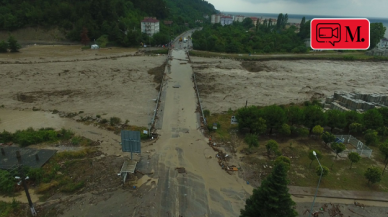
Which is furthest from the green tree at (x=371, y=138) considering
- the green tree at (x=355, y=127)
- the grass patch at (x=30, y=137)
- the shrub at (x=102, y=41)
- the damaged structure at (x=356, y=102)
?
the shrub at (x=102, y=41)

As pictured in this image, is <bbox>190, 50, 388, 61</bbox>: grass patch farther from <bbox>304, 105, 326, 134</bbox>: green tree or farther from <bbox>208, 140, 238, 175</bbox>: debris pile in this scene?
<bbox>208, 140, 238, 175</bbox>: debris pile

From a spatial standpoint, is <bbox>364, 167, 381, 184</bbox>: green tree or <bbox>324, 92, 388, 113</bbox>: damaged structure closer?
<bbox>364, 167, 381, 184</bbox>: green tree

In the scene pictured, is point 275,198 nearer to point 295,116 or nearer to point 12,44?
point 295,116

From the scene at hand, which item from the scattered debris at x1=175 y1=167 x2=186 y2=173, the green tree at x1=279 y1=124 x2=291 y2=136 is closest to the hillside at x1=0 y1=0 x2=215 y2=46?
the green tree at x1=279 y1=124 x2=291 y2=136

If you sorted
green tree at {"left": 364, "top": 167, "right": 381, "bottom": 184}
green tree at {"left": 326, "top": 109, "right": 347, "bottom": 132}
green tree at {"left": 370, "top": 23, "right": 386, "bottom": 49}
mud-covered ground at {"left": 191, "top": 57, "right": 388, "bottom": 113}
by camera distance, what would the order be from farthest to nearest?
green tree at {"left": 370, "top": 23, "right": 386, "bottom": 49} < mud-covered ground at {"left": 191, "top": 57, "right": 388, "bottom": 113} < green tree at {"left": 326, "top": 109, "right": 347, "bottom": 132} < green tree at {"left": 364, "top": 167, "right": 381, "bottom": 184}

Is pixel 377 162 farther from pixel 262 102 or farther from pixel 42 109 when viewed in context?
pixel 42 109

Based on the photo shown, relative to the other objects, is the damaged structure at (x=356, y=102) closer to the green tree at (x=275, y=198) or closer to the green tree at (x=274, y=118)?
the green tree at (x=274, y=118)
